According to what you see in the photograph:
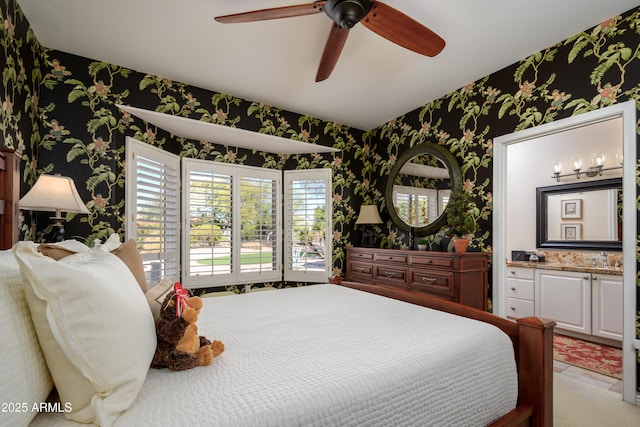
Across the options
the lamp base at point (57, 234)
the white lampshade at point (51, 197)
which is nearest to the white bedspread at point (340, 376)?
the white lampshade at point (51, 197)

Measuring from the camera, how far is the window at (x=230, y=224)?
3633 mm

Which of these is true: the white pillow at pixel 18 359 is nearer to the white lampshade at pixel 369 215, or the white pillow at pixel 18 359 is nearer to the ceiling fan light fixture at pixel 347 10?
the ceiling fan light fixture at pixel 347 10

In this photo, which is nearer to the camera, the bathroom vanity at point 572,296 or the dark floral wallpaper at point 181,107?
the dark floral wallpaper at point 181,107

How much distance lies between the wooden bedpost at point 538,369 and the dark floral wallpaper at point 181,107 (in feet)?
5.81

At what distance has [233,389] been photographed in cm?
89

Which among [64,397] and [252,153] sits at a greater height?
[252,153]

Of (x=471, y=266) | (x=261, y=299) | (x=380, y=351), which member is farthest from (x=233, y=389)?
(x=471, y=266)

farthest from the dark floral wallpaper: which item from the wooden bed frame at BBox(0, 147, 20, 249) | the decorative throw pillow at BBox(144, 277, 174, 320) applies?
the decorative throw pillow at BBox(144, 277, 174, 320)

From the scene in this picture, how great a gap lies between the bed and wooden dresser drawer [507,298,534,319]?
270 cm

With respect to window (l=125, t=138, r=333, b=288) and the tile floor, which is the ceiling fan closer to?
window (l=125, t=138, r=333, b=288)

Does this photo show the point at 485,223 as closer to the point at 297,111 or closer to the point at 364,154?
the point at 364,154

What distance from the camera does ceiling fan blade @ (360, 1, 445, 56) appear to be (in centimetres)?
167

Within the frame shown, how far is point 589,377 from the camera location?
8.16 feet

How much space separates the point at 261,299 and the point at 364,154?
9.87 ft
